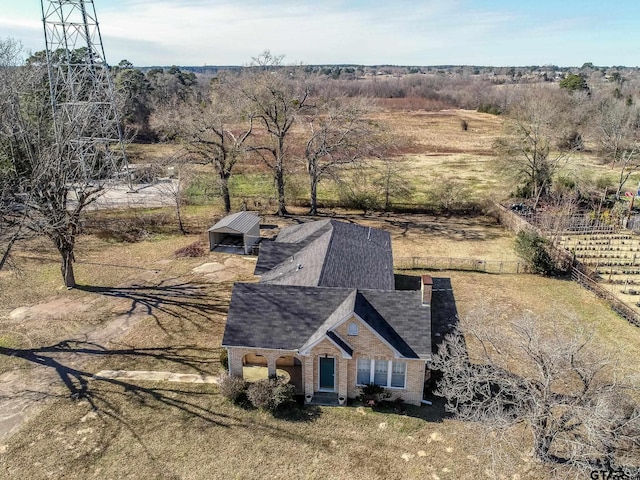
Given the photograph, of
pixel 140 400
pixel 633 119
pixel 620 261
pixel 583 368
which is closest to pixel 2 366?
pixel 140 400

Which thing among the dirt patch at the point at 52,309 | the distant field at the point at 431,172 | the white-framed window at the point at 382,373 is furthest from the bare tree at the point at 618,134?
the dirt patch at the point at 52,309

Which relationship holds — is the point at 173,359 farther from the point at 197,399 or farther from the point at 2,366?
the point at 2,366

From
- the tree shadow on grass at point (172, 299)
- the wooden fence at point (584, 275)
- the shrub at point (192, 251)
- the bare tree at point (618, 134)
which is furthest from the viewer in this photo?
the bare tree at point (618, 134)

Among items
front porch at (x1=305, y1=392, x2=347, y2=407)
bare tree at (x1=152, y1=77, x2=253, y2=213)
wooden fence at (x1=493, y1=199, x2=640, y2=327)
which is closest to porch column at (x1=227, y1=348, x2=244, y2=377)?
front porch at (x1=305, y1=392, x2=347, y2=407)

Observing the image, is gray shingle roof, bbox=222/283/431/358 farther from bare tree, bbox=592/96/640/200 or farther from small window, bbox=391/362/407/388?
bare tree, bbox=592/96/640/200

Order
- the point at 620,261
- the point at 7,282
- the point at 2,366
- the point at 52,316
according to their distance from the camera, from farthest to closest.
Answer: the point at 620,261 < the point at 7,282 < the point at 52,316 < the point at 2,366

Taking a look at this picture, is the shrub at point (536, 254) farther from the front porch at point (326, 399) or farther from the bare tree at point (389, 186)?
the front porch at point (326, 399)
